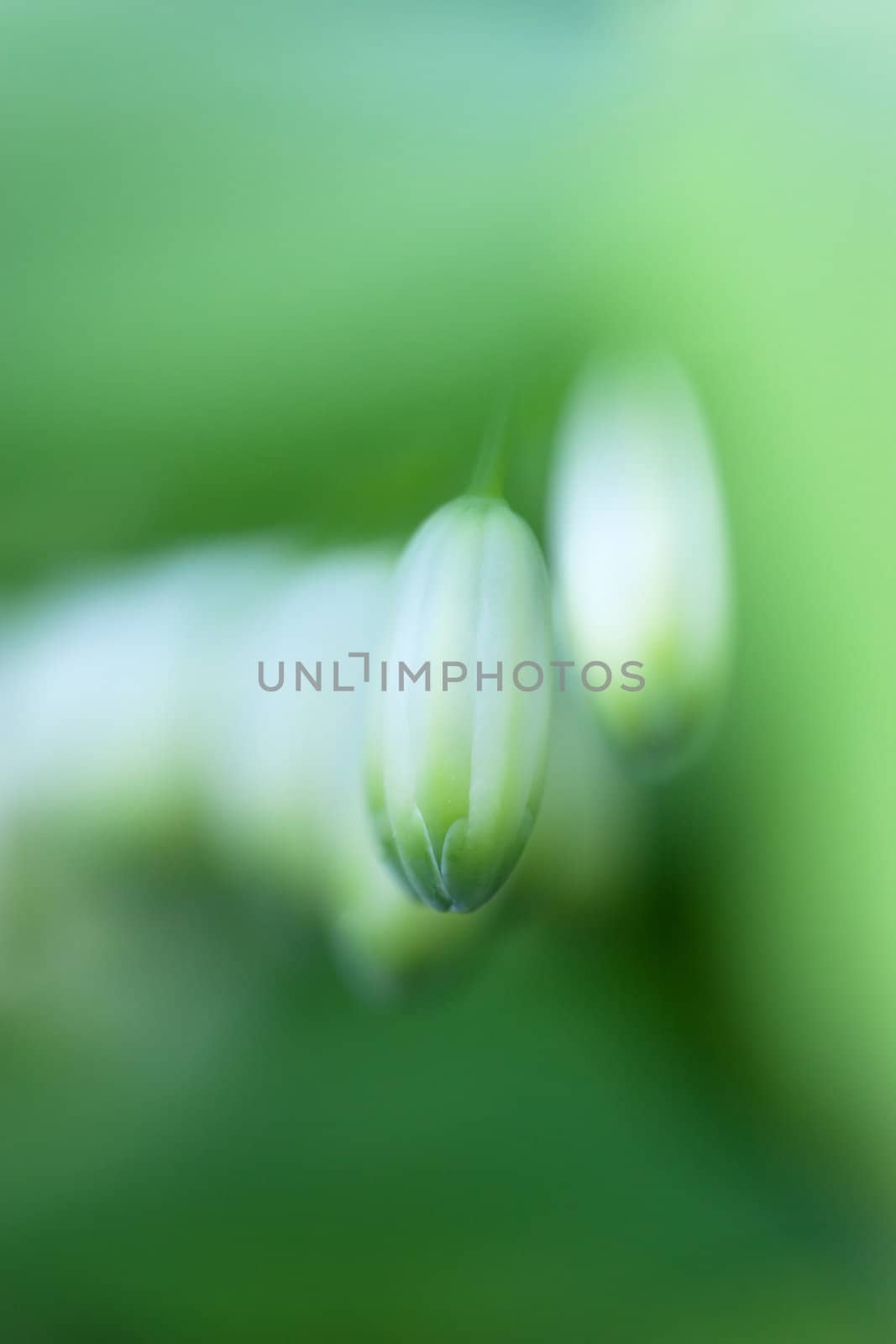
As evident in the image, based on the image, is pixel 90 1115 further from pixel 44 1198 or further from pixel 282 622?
pixel 282 622

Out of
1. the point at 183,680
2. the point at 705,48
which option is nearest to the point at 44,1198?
the point at 183,680

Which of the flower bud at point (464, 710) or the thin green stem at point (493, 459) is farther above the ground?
the thin green stem at point (493, 459)

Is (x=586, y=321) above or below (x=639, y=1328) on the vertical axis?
above

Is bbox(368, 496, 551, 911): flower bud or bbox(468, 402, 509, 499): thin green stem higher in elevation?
bbox(468, 402, 509, 499): thin green stem
